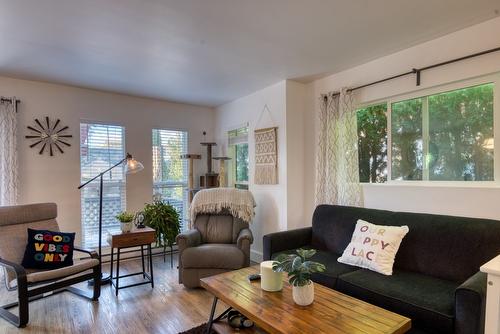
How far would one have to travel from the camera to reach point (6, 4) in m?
1.96

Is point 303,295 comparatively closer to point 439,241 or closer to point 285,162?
point 439,241

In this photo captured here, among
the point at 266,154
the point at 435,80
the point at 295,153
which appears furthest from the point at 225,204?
the point at 435,80

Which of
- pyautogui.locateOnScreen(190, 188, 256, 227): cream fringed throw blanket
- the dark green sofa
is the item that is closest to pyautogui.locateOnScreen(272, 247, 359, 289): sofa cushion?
the dark green sofa

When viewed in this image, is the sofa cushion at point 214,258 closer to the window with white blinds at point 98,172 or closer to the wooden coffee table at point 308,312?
the wooden coffee table at point 308,312

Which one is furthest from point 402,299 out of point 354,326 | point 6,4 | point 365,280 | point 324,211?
point 6,4

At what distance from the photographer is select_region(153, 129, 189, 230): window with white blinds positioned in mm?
4621

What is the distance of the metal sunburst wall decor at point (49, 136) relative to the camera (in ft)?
11.9

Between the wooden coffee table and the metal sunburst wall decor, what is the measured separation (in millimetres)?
3050

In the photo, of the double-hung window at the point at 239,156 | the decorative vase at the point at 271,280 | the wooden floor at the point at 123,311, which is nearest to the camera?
the decorative vase at the point at 271,280

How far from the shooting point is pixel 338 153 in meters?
3.31

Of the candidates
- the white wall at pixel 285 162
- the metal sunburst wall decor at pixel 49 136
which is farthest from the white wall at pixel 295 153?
the metal sunburst wall decor at pixel 49 136

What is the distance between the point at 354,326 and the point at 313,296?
1.14 ft

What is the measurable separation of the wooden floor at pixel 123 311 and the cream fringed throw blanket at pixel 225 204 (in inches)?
37.1

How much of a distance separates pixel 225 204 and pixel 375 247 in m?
1.88
